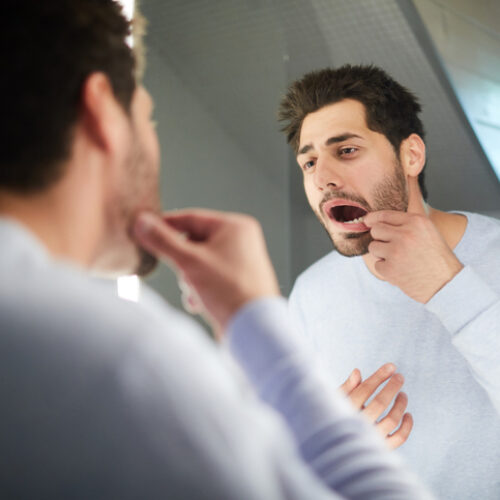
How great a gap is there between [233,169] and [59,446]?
1051 mm

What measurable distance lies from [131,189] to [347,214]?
67 cm

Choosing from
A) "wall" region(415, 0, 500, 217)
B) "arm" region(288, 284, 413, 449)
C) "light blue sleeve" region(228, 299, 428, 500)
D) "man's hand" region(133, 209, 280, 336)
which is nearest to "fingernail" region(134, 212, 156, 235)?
"man's hand" region(133, 209, 280, 336)

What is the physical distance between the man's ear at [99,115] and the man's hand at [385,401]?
72 centimetres

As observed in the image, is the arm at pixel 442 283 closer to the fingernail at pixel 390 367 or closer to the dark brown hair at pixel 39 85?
the fingernail at pixel 390 367

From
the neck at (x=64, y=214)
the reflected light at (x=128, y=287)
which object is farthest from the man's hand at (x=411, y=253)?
the neck at (x=64, y=214)

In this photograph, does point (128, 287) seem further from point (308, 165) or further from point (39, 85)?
point (39, 85)

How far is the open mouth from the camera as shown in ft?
3.58

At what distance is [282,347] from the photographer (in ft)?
1.36

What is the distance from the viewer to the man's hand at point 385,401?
982 millimetres

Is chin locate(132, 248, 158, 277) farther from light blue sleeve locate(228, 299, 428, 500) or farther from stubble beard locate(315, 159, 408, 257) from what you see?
stubble beard locate(315, 159, 408, 257)

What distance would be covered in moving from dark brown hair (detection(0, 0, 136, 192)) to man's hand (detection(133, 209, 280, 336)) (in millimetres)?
103

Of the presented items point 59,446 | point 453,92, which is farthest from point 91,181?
point 453,92

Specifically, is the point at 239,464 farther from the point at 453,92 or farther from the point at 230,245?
the point at 453,92

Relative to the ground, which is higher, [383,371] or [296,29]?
[296,29]
